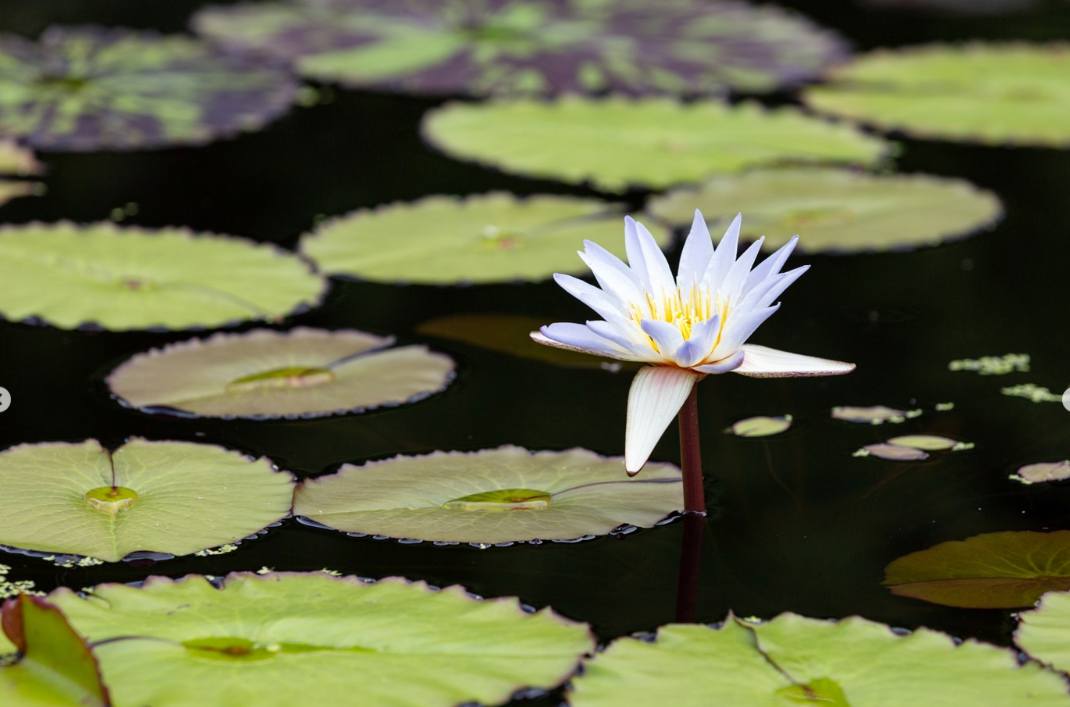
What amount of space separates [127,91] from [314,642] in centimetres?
258

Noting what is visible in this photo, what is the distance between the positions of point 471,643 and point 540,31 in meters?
3.04

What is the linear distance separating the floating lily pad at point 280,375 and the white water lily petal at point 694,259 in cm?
60

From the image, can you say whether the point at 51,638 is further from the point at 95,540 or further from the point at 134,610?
the point at 95,540

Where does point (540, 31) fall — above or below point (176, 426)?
above

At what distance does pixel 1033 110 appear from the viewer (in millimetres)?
3738

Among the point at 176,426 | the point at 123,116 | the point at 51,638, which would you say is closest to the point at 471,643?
the point at 51,638

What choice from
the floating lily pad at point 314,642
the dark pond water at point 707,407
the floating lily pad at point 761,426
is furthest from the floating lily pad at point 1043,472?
the floating lily pad at point 314,642

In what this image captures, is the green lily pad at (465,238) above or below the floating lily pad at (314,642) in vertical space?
above

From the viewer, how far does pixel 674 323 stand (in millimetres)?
1651

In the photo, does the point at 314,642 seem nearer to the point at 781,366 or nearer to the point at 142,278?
the point at 781,366

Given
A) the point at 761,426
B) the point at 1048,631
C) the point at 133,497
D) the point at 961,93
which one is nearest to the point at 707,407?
the point at 761,426

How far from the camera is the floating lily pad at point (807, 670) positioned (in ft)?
4.53

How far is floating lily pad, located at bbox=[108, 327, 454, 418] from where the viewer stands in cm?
210

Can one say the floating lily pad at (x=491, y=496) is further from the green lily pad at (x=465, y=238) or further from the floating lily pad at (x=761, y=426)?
the green lily pad at (x=465, y=238)
